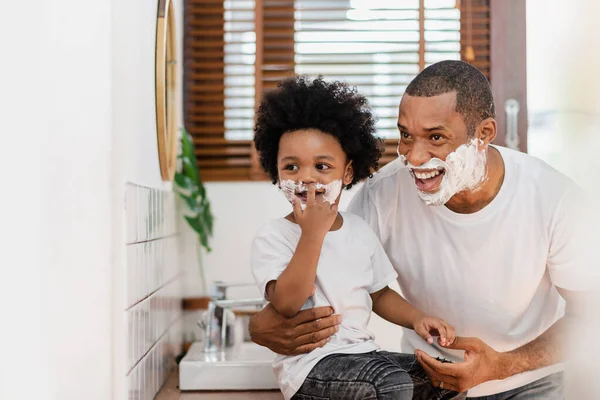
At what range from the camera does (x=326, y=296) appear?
129cm

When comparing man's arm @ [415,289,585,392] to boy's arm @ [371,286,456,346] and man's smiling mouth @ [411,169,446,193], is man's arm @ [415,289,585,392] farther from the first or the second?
man's smiling mouth @ [411,169,446,193]

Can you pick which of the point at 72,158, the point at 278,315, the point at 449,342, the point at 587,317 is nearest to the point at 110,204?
the point at 72,158

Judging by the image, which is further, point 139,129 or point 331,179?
point 139,129

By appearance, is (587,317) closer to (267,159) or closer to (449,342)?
(449,342)

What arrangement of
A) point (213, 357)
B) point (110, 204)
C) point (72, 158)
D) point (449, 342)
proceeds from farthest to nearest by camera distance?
1. point (213, 357)
2. point (110, 204)
3. point (449, 342)
4. point (72, 158)

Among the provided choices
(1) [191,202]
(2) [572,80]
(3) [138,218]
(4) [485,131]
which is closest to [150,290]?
(3) [138,218]

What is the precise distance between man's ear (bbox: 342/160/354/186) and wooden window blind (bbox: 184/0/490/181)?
1.12m

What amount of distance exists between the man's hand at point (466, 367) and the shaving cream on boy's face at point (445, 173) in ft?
0.90

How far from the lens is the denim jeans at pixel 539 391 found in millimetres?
1477

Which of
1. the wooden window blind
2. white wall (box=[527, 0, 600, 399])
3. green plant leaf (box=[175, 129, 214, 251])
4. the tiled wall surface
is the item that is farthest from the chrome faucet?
white wall (box=[527, 0, 600, 399])

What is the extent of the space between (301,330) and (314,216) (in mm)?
207

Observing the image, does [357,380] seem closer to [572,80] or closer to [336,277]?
[336,277]

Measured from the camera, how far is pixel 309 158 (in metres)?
1.30

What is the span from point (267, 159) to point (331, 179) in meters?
0.18
